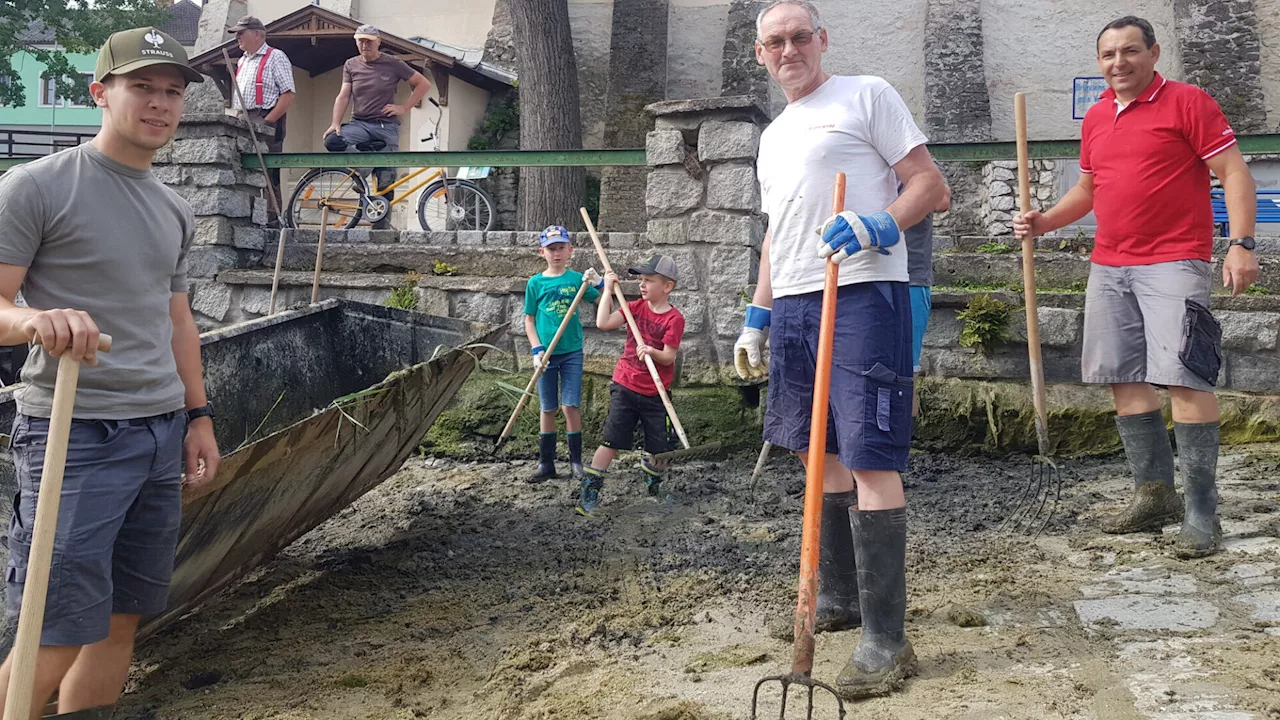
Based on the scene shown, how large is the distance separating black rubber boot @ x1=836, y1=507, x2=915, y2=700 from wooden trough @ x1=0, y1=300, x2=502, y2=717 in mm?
1775

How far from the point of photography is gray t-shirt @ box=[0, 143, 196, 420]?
250cm

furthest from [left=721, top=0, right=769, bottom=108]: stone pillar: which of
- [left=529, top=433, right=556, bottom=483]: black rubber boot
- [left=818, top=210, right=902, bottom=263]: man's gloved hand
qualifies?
[left=818, top=210, right=902, bottom=263]: man's gloved hand

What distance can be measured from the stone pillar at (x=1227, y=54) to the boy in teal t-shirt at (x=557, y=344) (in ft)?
35.5

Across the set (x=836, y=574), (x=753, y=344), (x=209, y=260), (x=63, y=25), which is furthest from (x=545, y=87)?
(x=63, y=25)

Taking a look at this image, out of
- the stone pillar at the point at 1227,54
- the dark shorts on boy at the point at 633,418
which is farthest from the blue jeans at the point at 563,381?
the stone pillar at the point at 1227,54

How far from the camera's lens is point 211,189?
23.7 feet

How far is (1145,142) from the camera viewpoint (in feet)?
12.9

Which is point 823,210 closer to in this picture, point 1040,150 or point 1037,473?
point 1037,473

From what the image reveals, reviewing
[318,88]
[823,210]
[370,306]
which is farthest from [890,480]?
[318,88]

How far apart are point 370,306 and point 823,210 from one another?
2990 millimetres

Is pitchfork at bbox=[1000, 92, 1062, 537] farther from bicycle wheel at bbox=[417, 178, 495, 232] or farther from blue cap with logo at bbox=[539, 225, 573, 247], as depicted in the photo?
bicycle wheel at bbox=[417, 178, 495, 232]

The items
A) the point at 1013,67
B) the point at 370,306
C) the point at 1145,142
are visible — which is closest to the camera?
the point at 1145,142

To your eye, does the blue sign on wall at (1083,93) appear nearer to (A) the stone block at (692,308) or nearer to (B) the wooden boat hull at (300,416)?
(A) the stone block at (692,308)

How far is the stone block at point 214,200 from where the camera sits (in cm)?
720
